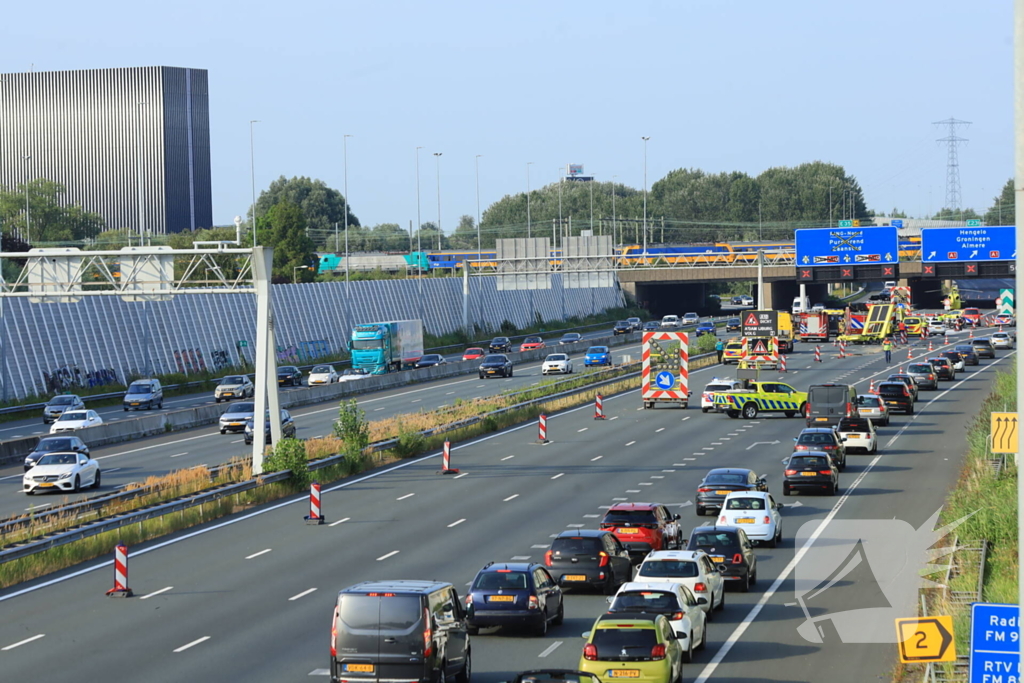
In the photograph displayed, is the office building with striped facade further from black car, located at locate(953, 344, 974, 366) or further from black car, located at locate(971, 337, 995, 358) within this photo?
black car, located at locate(953, 344, 974, 366)

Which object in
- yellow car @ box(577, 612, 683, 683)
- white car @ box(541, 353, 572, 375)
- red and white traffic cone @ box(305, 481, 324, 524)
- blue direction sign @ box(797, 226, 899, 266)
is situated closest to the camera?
yellow car @ box(577, 612, 683, 683)

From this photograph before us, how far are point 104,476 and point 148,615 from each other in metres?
21.7

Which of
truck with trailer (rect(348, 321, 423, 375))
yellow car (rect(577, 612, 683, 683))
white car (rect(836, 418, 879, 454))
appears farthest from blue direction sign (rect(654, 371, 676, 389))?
yellow car (rect(577, 612, 683, 683))

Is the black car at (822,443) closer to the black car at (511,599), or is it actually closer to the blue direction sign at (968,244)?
the black car at (511,599)

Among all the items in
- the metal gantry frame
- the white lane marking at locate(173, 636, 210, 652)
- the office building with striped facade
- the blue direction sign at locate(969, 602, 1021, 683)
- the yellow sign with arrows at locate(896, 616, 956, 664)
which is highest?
the office building with striped facade

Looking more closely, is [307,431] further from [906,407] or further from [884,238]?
[884,238]

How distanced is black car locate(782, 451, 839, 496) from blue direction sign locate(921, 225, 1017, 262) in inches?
1832

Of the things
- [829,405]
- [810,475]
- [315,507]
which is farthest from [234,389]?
[810,475]

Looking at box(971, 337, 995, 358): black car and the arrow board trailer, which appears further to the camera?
box(971, 337, 995, 358): black car

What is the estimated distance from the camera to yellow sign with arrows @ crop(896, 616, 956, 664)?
1252 centimetres

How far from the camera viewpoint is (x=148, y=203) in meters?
186

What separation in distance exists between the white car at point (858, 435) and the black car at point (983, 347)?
163 feet

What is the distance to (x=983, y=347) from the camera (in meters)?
96.8

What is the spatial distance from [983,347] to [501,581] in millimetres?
81809
